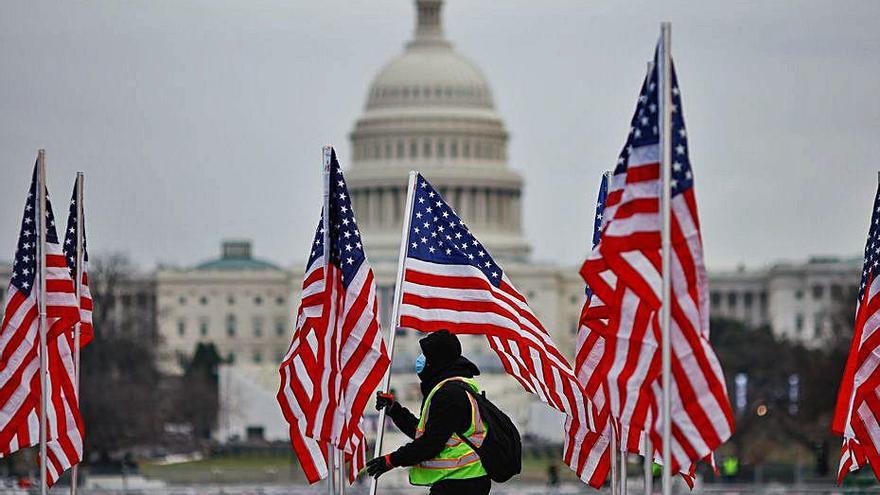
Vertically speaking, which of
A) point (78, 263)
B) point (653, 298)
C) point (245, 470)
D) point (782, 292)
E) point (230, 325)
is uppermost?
point (782, 292)

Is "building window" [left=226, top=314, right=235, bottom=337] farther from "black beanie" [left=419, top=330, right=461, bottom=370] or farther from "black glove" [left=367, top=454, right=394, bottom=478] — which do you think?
"black beanie" [left=419, top=330, right=461, bottom=370]

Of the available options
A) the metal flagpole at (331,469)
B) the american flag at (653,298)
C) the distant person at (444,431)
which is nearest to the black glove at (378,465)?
the distant person at (444,431)

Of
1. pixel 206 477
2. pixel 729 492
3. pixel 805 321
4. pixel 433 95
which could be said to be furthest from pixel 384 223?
pixel 729 492

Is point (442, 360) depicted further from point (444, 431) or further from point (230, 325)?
point (230, 325)

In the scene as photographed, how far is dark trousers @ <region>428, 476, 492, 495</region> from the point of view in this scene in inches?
683

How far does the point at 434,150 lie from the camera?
188 m

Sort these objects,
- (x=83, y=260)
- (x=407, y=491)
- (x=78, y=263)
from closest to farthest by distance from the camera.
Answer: (x=78, y=263) < (x=83, y=260) < (x=407, y=491)

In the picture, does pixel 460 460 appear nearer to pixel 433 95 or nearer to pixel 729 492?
pixel 729 492

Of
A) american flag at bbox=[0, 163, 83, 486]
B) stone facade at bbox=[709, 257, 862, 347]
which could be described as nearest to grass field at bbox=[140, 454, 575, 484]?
american flag at bbox=[0, 163, 83, 486]

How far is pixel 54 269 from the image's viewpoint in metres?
24.8

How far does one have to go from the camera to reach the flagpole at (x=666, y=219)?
17312 millimetres

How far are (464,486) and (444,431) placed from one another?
0.39 m

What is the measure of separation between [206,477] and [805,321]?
339 feet

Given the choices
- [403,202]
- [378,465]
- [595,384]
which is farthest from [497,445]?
[403,202]
